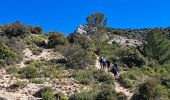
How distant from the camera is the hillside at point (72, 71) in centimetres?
3409

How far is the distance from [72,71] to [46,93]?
8877mm

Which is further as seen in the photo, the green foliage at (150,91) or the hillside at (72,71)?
the hillside at (72,71)

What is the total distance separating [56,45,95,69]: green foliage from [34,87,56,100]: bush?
32.0 ft

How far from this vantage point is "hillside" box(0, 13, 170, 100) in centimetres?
3409

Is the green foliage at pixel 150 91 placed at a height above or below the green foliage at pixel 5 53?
below

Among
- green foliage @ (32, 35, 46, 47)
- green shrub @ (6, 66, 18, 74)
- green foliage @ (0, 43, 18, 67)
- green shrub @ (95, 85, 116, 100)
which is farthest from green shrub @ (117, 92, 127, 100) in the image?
green foliage @ (32, 35, 46, 47)

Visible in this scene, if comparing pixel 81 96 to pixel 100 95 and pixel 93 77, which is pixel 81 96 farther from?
pixel 93 77

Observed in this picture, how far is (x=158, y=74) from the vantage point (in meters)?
47.3

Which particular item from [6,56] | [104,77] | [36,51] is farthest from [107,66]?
[6,56]

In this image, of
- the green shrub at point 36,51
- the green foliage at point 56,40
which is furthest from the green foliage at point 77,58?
the green foliage at point 56,40

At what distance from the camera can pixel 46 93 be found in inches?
1314

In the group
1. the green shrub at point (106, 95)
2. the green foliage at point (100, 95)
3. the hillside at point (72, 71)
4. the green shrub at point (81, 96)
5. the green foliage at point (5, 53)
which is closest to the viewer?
the green shrub at point (106, 95)

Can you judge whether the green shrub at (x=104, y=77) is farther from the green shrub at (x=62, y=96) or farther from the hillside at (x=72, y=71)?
the green shrub at (x=62, y=96)

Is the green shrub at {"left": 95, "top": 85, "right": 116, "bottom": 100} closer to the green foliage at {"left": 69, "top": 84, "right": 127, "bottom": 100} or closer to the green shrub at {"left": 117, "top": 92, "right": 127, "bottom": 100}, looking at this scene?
the green foliage at {"left": 69, "top": 84, "right": 127, "bottom": 100}
